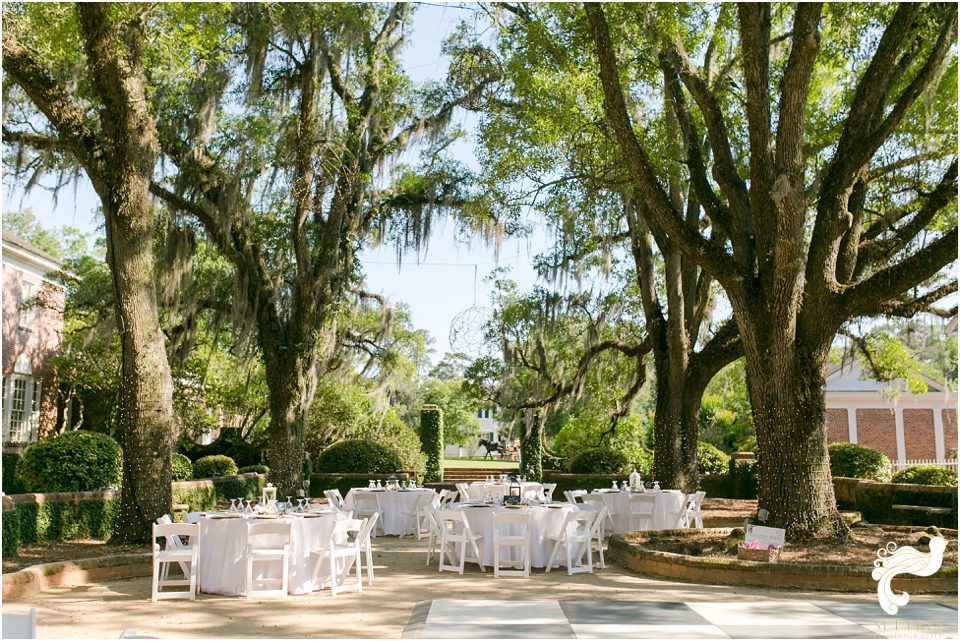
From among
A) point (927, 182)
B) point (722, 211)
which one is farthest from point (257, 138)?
point (927, 182)

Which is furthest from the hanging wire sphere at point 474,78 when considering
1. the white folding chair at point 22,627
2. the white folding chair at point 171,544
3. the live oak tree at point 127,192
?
the white folding chair at point 22,627

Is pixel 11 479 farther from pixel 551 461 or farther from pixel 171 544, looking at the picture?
pixel 551 461

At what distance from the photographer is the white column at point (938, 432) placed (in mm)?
28391

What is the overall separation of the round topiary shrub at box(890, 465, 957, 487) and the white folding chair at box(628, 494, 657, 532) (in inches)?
210

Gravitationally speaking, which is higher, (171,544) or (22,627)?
(22,627)

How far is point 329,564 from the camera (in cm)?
836

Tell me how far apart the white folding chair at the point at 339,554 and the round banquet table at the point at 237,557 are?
0.13 meters

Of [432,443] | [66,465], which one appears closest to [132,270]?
[66,465]

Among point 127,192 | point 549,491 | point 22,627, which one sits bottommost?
point 549,491

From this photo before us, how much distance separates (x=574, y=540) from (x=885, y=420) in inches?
934

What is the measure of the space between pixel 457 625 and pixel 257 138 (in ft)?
32.3

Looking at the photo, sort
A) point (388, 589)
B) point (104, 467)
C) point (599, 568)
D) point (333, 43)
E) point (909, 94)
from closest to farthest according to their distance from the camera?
point (388, 589) → point (909, 94) → point (599, 568) → point (104, 467) → point (333, 43)

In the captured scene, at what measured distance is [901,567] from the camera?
6.88 meters

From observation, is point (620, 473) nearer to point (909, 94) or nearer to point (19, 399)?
point (909, 94)
